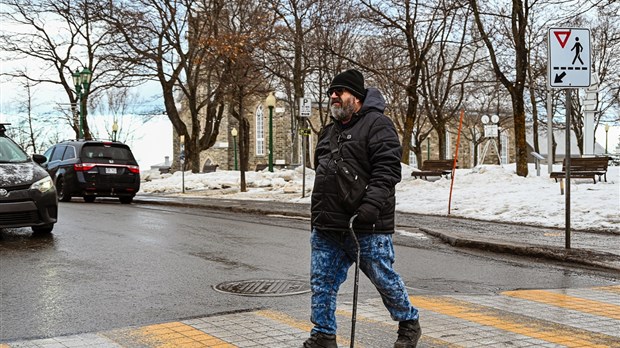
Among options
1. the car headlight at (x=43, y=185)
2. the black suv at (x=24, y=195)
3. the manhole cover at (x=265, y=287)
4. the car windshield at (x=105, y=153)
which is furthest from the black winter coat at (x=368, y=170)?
the car windshield at (x=105, y=153)

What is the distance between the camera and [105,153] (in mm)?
22312

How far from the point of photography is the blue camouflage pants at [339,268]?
4.90m

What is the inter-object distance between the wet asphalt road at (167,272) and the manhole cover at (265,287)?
19cm

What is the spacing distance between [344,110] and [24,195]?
25.0 ft

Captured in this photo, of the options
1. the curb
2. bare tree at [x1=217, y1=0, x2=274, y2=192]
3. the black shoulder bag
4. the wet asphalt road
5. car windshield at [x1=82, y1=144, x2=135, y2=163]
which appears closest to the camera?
the black shoulder bag

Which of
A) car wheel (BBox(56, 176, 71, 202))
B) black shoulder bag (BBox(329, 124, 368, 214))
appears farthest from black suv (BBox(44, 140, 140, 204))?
black shoulder bag (BBox(329, 124, 368, 214))

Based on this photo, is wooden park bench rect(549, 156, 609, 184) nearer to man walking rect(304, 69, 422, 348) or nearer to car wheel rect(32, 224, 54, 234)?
car wheel rect(32, 224, 54, 234)

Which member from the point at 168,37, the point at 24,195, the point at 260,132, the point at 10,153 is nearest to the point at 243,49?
the point at 168,37

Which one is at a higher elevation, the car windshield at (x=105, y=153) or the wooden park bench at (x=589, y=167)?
the car windshield at (x=105, y=153)

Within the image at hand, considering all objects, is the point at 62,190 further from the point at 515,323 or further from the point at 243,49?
the point at 515,323

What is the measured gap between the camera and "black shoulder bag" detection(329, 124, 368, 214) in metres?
4.78

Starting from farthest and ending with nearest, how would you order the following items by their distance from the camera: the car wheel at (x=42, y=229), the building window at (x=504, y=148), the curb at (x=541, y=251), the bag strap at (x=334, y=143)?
the building window at (x=504, y=148)
the car wheel at (x=42, y=229)
the curb at (x=541, y=251)
the bag strap at (x=334, y=143)

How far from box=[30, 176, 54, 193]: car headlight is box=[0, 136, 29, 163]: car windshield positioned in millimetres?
631

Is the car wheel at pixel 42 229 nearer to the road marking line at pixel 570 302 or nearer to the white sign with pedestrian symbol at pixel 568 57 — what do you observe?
the road marking line at pixel 570 302
